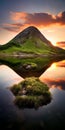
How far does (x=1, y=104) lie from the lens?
23188 mm

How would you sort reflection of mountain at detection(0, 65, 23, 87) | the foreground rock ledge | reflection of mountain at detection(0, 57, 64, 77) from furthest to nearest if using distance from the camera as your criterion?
1. reflection of mountain at detection(0, 57, 64, 77)
2. reflection of mountain at detection(0, 65, 23, 87)
3. the foreground rock ledge

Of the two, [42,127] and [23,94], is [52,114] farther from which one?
[23,94]

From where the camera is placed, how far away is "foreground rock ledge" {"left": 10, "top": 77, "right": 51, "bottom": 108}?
22844 millimetres

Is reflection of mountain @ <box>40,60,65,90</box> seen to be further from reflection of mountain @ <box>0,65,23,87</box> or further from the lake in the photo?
the lake

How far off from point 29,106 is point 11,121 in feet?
13.5

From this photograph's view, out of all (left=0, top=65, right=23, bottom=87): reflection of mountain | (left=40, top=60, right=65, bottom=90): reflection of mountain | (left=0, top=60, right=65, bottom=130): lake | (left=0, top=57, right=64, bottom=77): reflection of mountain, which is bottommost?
(left=0, top=60, right=65, bottom=130): lake

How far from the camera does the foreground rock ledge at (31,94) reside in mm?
22844

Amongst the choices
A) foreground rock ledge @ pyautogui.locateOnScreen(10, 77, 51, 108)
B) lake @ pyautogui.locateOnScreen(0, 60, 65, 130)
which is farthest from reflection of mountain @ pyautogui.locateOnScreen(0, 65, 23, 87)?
lake @ pyautogui.locateOnScreen(0, 60, 65, 130)

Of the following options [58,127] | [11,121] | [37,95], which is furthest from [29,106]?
[58,127]

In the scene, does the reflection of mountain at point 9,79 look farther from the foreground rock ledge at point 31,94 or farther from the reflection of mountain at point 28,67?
the foreground rock ledge at point 31,94

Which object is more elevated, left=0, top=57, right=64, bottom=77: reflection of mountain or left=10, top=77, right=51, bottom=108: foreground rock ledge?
left=0, top=57, right=64, bottom=77: reflection of mountain

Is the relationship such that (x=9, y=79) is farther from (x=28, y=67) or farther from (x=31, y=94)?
(x=28, y=67)

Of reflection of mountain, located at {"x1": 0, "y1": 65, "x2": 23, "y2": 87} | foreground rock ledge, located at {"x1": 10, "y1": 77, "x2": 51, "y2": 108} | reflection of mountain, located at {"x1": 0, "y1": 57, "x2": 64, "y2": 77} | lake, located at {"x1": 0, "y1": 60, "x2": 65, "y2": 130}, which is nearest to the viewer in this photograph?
lake, located at {"x1": 0, "y1": 60, "x2": 65, "y2": 130}

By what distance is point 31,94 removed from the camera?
24.8 meters
